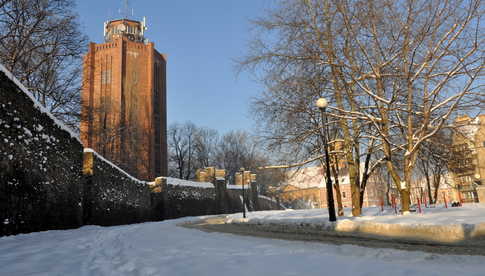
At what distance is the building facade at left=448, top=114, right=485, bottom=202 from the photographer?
45.1ft

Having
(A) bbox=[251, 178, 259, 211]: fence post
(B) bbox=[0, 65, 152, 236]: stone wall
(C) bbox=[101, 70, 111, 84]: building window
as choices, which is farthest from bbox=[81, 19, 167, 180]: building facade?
(B) bbox=[0, 65, 152, 236]: stone wall

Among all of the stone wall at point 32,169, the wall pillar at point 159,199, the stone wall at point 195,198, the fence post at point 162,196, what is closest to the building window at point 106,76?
the stone wall at point 195,198

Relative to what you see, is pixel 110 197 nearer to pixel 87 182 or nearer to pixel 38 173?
pixel 87 182

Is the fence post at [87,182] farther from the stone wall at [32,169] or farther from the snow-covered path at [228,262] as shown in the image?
the snow-covered path at [228,262]

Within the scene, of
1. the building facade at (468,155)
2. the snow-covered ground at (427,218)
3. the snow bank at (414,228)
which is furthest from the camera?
the building facade at (468,155)

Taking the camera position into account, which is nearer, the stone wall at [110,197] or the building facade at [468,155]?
the building facade at [468,155]

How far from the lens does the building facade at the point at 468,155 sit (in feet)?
45.1

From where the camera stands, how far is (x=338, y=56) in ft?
44.7

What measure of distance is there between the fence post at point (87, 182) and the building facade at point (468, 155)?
15.0 metres

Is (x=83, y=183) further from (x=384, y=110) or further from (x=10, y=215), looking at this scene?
(x=384, y=110)

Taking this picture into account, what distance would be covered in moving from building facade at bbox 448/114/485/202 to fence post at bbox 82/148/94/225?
49.4 feet

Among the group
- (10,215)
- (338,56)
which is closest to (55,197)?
(10,215)

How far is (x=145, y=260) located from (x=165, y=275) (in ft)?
4.37

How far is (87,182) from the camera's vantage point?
55.6 feet
